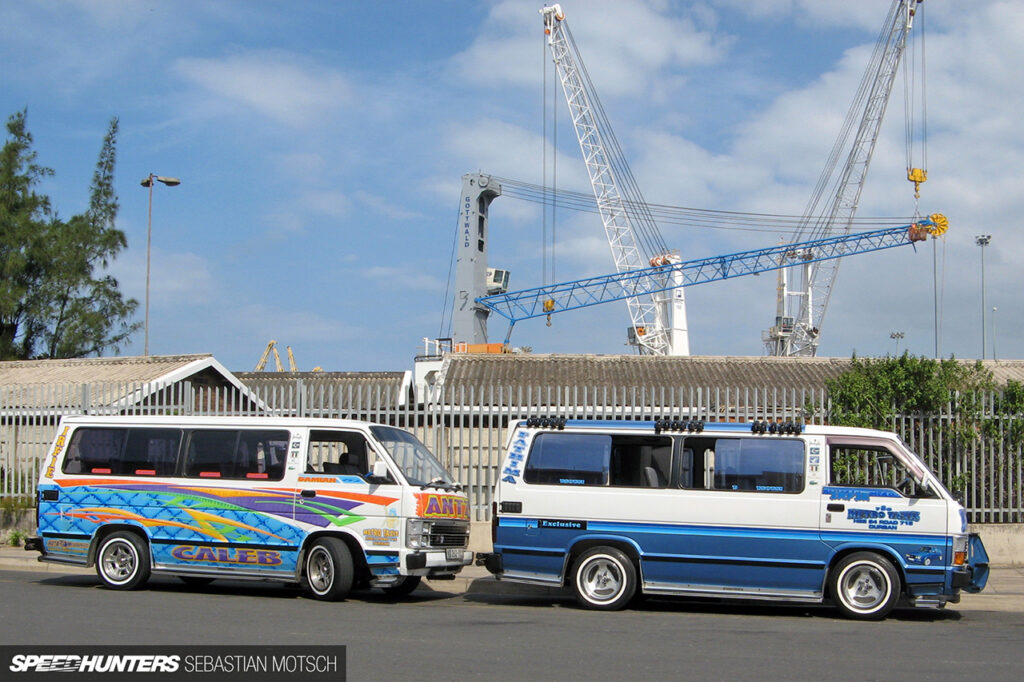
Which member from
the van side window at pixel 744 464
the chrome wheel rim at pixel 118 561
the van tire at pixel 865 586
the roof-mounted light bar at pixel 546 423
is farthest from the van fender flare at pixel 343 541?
the van tire at pixel 865 586

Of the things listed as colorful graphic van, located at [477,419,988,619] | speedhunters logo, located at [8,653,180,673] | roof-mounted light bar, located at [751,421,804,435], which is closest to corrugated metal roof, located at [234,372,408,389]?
colorful graphic van, located at [477,419,988,619]

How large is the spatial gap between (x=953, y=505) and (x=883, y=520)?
746 millimetres

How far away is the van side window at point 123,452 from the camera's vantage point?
497 inches

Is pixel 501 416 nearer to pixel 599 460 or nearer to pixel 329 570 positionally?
pixel 599 460

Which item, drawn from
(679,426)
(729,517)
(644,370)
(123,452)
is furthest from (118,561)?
(644,370)

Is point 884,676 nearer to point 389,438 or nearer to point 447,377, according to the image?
point 389,438

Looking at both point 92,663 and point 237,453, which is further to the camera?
point 237,453

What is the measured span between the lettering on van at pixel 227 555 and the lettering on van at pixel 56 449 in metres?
2.04

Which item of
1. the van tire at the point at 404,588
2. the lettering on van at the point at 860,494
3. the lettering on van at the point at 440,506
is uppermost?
the lettering on van at the point at 860,494

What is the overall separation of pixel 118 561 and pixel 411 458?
386 cm

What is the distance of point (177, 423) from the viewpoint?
12.6 m

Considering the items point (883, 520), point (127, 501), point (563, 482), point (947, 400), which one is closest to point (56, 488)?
point (127, 501)

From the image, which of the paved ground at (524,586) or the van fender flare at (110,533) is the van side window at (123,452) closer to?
the van fender flare at (110,533)

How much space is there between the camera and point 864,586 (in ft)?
36.2
